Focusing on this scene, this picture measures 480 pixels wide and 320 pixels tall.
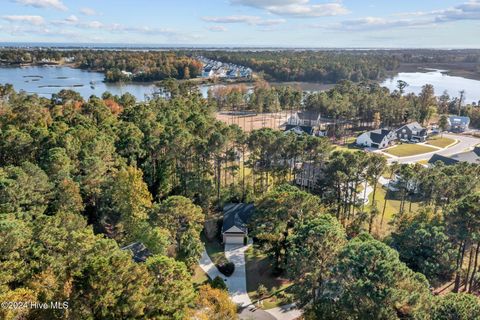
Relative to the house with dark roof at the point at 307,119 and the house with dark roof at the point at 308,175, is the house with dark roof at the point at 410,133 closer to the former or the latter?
the house with dark roof at the point at 307,119

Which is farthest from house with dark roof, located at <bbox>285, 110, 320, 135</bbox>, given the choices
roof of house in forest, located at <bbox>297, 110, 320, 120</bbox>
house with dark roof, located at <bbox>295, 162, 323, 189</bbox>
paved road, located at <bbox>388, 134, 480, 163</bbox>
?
house with dark roof, located at <bbox>295, 162, 323, 189</bbox>

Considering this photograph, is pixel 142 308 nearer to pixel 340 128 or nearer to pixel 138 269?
pixel 138 269

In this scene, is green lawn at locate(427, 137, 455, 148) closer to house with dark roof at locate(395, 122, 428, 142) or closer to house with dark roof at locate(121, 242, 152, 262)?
house with dark roof at locate(395, 122, 428, 142)

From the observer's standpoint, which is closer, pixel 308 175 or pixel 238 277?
pixel 238 277

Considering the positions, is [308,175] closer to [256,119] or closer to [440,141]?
[440,141]

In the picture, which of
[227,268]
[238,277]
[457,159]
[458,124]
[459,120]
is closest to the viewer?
[238,277]

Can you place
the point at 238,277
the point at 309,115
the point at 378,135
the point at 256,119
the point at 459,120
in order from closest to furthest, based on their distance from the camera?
the point at 238,277 < the point at 378,135 < the point at 309,115 < the point at 459,120 < the point at 256,119

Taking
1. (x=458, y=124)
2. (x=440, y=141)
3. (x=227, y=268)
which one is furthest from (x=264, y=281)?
(x=458, y=124)
